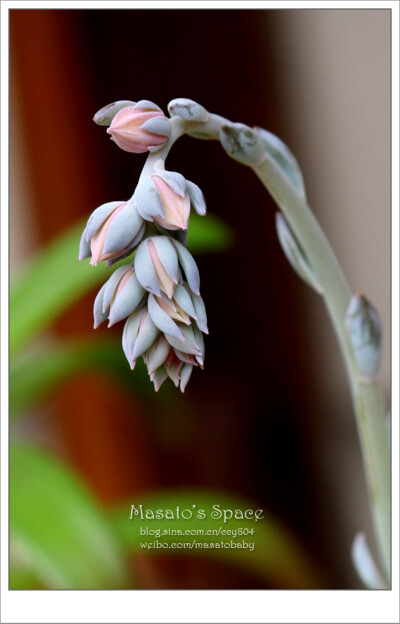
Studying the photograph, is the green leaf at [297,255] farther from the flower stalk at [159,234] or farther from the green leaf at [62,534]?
the green leaf at [62,534]

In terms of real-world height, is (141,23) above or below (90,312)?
above

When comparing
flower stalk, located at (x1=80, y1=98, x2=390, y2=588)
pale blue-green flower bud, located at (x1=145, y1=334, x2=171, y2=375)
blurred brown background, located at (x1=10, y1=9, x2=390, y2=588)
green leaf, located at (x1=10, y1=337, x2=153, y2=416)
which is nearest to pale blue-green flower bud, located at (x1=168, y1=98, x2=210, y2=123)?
flower stalk, located at (x1=80, y1=98, x2=390, y2=588)

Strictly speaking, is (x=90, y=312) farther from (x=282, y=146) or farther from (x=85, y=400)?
(x=282, y=146)

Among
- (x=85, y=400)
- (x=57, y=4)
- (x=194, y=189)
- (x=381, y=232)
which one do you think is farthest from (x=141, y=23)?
(x=85, y=400)

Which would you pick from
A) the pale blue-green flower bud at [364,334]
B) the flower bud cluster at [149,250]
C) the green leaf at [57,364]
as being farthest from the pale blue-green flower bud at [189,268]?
the green leaf at [57,364]

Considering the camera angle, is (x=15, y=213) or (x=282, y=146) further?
Result: (x=15, y=213)

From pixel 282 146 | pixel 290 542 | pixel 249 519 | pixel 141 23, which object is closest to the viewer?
pixel 282 146

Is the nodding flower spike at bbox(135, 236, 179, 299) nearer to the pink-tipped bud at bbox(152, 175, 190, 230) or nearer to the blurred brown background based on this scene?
the pink-tipped bud at bbox(152, 175, 190, 230)
